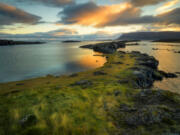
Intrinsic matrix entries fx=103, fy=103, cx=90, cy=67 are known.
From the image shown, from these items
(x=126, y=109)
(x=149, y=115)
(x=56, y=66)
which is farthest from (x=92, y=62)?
(x=149, y=115)

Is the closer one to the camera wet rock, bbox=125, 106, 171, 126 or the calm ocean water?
wet rock, bbox=125, 106, 171, 126

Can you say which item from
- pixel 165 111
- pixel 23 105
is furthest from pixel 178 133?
pixel 23 105

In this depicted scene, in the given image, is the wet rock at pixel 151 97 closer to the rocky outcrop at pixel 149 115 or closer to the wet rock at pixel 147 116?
the rocky outcrop at pixel 149 115

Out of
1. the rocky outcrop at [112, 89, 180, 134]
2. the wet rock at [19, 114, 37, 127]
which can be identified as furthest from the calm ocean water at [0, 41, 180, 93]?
the wet rock at [19, 114, 37, 127]

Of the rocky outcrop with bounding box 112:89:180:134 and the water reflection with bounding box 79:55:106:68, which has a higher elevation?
the rocky outcrop with bounding box 112:89:180:134

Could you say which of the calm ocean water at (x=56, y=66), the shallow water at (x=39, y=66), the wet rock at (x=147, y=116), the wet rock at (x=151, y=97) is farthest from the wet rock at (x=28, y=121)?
the shallow water at (x=39, y=66)

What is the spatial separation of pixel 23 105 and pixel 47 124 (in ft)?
17.5

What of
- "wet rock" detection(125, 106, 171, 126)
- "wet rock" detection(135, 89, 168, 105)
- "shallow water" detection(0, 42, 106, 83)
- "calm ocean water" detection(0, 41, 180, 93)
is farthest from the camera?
"shallow water" detection(0, 42, 106, 83)

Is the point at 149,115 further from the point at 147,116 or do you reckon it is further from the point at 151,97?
the point at 151,97

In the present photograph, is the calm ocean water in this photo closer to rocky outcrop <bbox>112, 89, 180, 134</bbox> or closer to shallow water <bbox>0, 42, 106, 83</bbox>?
shallow water <bbox>0, 42, 106, 83</bbox>

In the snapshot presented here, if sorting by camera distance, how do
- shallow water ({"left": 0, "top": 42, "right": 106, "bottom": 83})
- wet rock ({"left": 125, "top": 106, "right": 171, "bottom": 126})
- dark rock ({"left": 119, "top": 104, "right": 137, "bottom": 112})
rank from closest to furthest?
wet rock ({"left": 125, "top": 106, "right": 171, "bottom": 126}) < dark rock ({"left": 119, "top": 104, "right": 137, "bottom": 112}) < shallow water ({"left": 0, "top": 42, "right": 106, "bottom": 83})

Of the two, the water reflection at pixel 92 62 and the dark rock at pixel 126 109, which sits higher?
the dark rock at pixel 126 109

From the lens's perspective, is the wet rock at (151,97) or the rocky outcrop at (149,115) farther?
the wet rock at (151,97)

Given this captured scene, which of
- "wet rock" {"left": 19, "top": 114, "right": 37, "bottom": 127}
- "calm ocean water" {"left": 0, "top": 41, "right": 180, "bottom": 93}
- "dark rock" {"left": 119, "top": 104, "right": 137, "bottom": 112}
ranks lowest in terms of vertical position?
"calm ocean water" {"left": 0, "top": 41, "right": 180, "bottom": 93}
